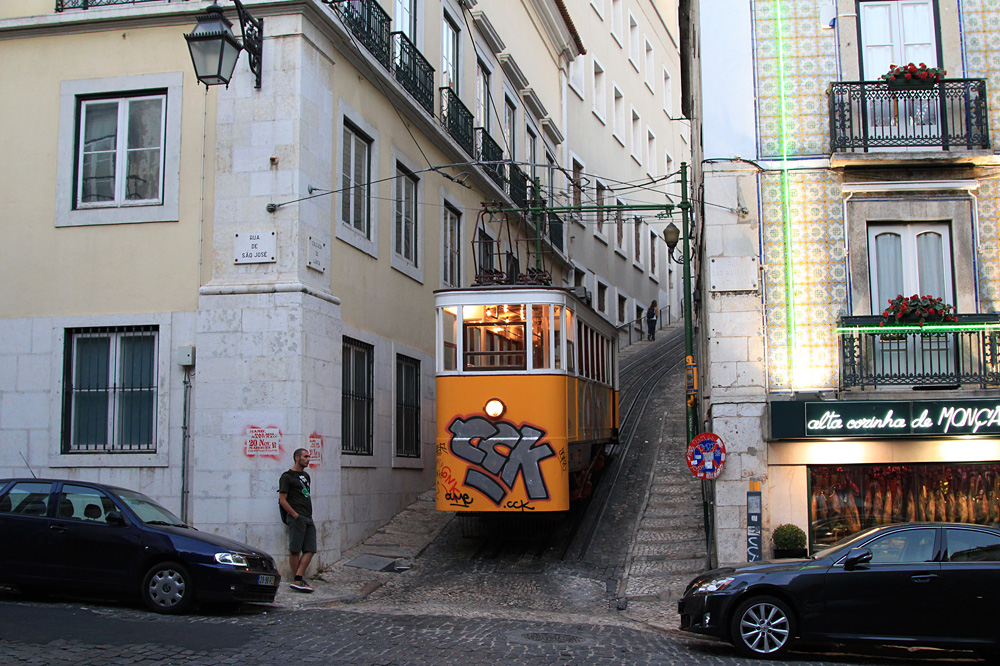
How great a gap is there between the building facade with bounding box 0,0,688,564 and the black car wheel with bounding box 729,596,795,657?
618 centimetres

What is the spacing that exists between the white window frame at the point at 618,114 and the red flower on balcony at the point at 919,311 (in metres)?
26.9

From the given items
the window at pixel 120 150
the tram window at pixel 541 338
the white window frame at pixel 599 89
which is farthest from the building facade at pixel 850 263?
the white window frame at pixel 599 89

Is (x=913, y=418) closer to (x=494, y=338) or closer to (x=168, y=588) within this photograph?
(x=494, y=338)

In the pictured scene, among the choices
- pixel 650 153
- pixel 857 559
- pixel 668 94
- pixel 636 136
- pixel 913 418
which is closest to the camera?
pixel 857 559

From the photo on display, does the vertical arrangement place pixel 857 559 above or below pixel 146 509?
below

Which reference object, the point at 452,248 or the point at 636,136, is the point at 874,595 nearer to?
the point at 452,248

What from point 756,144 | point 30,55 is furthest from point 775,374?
point 30,55

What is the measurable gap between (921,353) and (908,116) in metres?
3.36

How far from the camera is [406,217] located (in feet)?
60.8

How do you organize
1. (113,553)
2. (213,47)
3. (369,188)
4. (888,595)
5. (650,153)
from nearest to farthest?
(888,595), (113,553), (213,47), (369,188), (650,153)

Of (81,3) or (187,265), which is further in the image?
(81,3)

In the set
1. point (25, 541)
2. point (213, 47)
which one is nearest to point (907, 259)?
point (213, 47)

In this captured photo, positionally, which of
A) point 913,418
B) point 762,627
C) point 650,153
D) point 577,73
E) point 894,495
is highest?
point 650,153

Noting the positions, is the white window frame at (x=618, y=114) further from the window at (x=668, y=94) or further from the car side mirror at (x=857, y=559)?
the car side mirror at (x=857, y=559)
